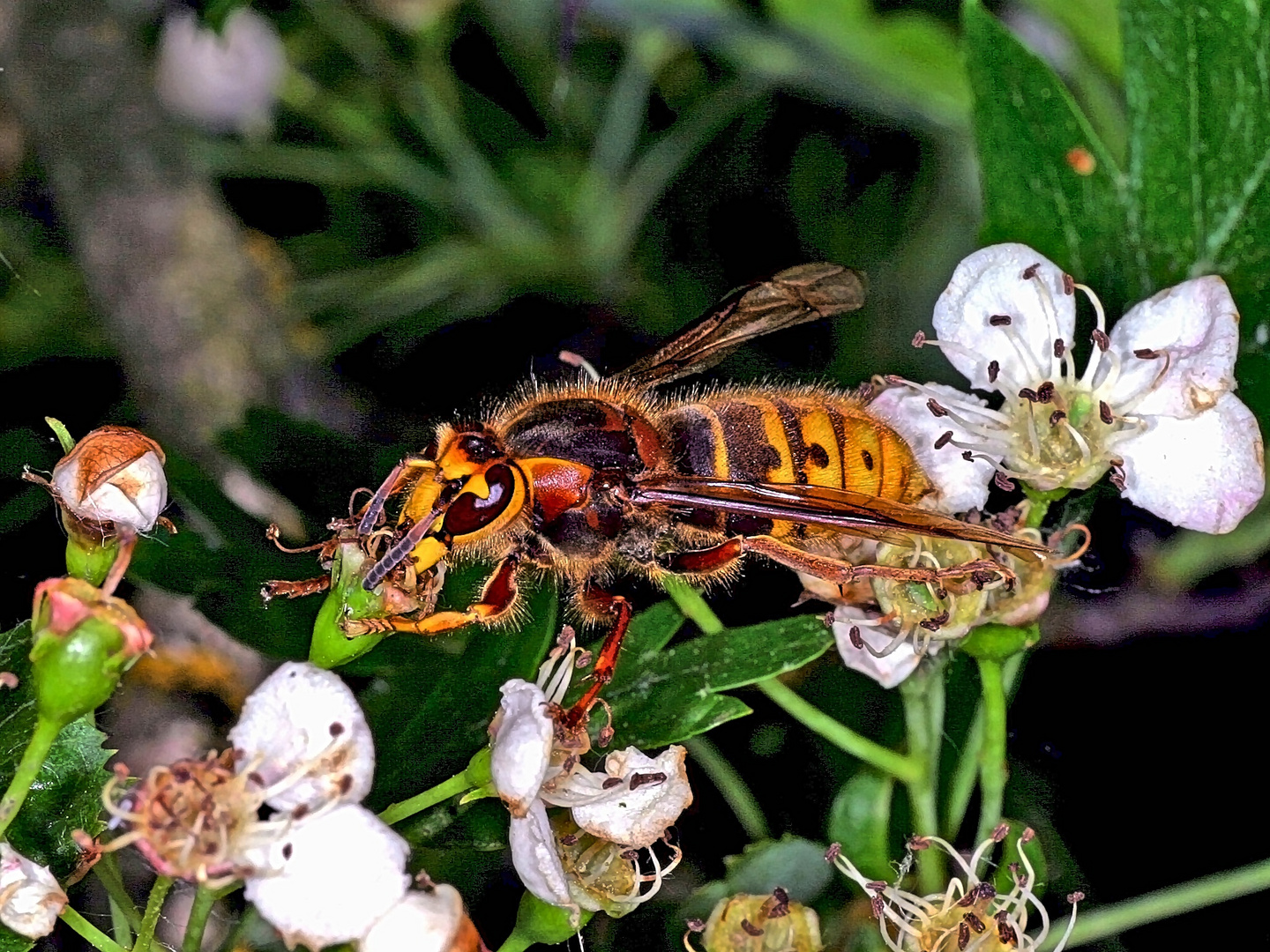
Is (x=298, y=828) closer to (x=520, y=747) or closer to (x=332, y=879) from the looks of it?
(x=332, y=879)

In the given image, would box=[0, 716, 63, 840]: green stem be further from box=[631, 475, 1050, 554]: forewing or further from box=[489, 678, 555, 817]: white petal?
box=[631, 475, 1050, 554]: forewing

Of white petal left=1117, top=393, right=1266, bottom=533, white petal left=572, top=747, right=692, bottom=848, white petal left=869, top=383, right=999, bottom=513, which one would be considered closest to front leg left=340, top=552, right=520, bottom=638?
white petal left=572, top=747, right=692, bottom=848

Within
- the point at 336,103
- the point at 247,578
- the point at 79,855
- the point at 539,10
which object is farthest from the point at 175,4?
the point at 79,855

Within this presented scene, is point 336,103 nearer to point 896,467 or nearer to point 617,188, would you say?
point 617,188

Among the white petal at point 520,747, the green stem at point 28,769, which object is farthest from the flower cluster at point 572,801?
the green stem at point 28,769

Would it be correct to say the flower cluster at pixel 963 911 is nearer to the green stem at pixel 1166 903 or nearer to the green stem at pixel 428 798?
the green stem at pixel 1166 903

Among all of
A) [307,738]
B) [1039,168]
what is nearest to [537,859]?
[307,738]
